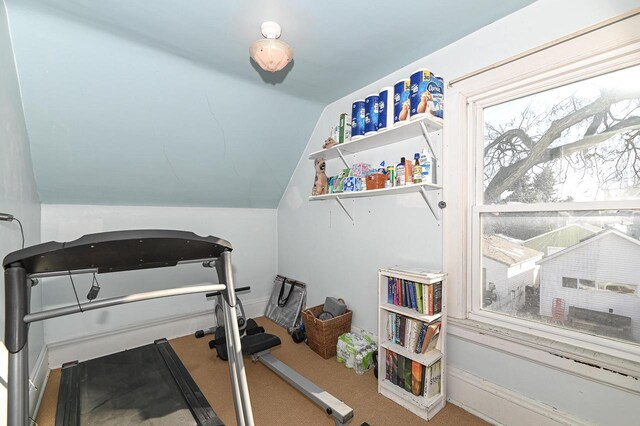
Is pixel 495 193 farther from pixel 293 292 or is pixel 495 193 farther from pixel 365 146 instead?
pixel 293 292

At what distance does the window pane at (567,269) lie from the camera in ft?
4.48

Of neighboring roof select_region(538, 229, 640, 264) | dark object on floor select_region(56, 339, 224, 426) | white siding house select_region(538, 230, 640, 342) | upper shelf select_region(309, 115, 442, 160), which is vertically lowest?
dark object on floor select_region(56, 339, 224, 426)

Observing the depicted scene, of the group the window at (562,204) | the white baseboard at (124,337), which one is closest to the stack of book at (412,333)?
the window at (562,204)

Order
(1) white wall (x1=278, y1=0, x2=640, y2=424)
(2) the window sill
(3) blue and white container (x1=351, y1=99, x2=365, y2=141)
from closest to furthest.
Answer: (2) the window sill < (1) white wall (x1=278, y1=0, x2=640, y2=424) < (3) blue and white container (x1=351, y1=99, x2=365, y2=141)

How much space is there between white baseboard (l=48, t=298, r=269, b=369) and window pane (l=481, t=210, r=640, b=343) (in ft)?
9.21

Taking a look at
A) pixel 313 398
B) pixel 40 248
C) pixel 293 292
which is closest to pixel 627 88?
pixel 313 398

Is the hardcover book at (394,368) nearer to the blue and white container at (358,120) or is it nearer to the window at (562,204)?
the window at (562,204)

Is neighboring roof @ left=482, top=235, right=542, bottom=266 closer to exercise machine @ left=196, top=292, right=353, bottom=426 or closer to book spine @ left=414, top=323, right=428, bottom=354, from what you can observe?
book spine @ left=414, top=323, right=428, bottom=354

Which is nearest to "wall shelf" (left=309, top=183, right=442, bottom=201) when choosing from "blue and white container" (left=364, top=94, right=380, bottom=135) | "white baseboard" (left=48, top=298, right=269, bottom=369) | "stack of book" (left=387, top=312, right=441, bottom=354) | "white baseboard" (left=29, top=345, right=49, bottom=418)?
"blue and white container" (left=364, top=94, right=380, bottom=135)

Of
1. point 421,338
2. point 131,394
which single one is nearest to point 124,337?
point 131,394

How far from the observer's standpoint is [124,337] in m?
2.72

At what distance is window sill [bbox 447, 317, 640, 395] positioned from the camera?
1317 millimetres

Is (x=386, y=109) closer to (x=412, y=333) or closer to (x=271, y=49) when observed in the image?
(x=271, y=49)

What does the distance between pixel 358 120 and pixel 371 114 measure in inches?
4.8
